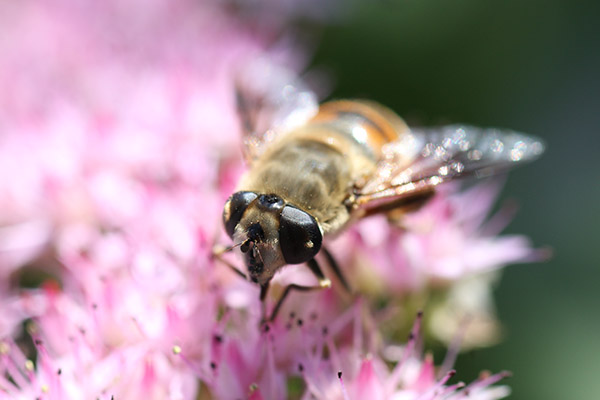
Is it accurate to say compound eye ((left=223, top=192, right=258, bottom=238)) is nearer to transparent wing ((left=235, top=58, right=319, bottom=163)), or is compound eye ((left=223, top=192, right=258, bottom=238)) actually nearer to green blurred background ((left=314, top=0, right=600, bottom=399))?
transparent wing ((left=235, top=58, right=319, bottom=163))

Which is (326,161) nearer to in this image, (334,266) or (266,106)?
(334,266)

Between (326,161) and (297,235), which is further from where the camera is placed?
(326,161)

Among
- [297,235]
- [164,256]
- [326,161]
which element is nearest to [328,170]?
[326,161]

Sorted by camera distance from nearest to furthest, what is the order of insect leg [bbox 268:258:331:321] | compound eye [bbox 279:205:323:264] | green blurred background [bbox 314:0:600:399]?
compound eye [bbox 279:205:323:264], insect leg [bbox 268:258:331:321], green blurred background [bbox 314:0:600:399]

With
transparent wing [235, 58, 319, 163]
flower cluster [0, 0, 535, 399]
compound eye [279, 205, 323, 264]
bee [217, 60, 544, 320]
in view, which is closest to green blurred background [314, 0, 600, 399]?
flower cluster [0, 0, 535, 399]

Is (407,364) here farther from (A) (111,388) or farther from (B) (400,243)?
(A) (111,388)

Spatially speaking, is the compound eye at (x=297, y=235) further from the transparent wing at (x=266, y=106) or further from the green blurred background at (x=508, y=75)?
the green blurred background at (x=508, y=75)
